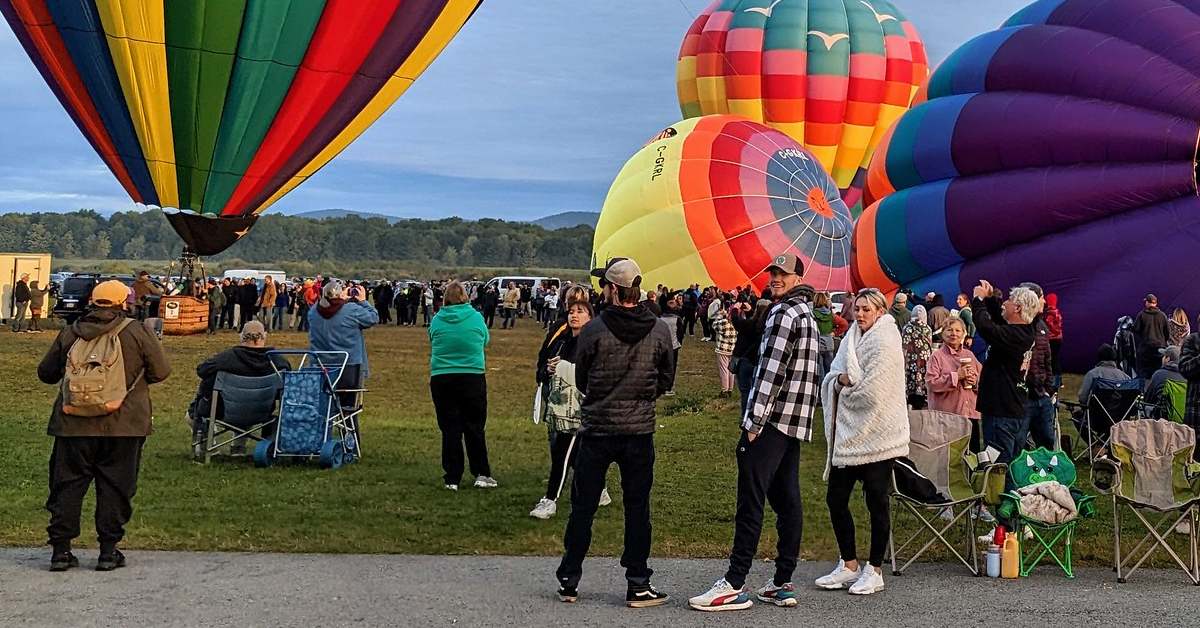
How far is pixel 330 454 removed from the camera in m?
10.7

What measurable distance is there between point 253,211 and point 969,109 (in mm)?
9336

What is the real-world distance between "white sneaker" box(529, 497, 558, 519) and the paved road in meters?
1.40

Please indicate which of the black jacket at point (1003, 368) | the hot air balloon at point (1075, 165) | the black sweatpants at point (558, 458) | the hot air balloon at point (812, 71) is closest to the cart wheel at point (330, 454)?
the black sweatpants at point (558, 458)

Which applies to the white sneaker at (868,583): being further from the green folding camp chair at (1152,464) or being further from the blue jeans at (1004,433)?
the blue jeans at (1004,433)

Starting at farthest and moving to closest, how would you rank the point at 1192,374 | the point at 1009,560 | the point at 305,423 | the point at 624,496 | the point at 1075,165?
the point at 1075,165, the point at 305,423, the point at 1192,374, the point at 1009,560, the point at 624,496

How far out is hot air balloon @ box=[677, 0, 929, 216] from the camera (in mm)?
33688

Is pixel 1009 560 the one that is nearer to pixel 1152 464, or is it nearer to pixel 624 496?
pixel 1152 464

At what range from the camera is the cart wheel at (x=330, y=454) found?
420 inches

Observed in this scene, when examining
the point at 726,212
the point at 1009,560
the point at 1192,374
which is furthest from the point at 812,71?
the point at 1009,560

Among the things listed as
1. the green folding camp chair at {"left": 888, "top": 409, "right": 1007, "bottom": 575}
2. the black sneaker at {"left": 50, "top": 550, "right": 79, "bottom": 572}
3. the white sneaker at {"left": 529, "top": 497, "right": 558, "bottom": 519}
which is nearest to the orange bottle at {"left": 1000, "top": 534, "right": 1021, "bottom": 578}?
the green folding camp chair at {"left": 888, "top": 409, "right": 1007, "bottom": 575}

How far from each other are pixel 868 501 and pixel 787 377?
90 cm

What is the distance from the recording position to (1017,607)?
21.5 feet

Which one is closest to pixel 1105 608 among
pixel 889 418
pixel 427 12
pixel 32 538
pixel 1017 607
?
pixel 1017 607

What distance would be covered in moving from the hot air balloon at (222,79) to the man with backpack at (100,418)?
27.2ft
